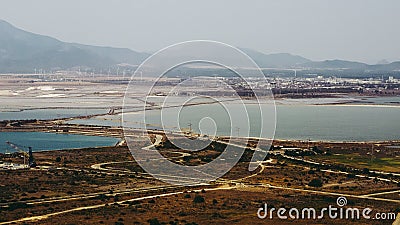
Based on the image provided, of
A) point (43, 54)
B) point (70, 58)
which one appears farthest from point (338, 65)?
point (43, 54)

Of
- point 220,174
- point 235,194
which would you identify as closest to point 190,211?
point 235,194

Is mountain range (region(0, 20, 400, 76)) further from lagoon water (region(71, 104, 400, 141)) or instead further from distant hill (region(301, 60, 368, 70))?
lagoon water (region(71, 104, 400, 141))

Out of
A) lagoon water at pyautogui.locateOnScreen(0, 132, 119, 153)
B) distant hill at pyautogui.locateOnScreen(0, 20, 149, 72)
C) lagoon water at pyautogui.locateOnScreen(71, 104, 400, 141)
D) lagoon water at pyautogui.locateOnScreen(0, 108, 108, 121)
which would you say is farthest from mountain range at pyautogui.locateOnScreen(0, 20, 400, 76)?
lagoon water at pyautogui.locateOnScreen(0, 132, 119, 153)

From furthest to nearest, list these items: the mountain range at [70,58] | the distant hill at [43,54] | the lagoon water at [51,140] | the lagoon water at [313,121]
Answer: the mountain range at [70,58], the distant hill at [43,54], the lagoon water at [313,121], the lagoon water at [51,140]

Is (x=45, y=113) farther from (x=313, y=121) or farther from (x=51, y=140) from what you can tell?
(x=313, y=121)

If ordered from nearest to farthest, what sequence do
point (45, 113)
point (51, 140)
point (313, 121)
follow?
point (51, 140)
point (313, 121)
point (45, 113)

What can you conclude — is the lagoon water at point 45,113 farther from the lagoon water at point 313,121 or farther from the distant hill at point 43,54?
the distant hill at point 43,54

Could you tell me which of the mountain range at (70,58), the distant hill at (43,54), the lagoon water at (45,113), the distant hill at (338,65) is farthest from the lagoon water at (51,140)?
the distant hill at (338,65)
